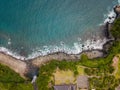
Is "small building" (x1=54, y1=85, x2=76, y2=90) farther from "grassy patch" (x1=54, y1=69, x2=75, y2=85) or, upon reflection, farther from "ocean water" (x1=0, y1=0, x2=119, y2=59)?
"ocean water" (x1=0, y1=0, x2=119, y2=59)

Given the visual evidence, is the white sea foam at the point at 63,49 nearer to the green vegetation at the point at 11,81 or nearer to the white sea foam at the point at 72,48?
the white sea foam at the point at 72,48

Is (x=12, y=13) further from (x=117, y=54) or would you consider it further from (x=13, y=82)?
(x=117, y=54)

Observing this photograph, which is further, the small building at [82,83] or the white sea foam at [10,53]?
the white sea foam at [10,53]

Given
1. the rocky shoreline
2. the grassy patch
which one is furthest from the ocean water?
the grassy patch

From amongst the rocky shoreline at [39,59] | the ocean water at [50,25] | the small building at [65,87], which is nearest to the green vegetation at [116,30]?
the rocky shoreline at [39,59]

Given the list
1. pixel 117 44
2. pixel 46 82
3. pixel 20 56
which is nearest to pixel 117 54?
pixel 117 44

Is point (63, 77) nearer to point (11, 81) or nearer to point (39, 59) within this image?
point (39, 59)
